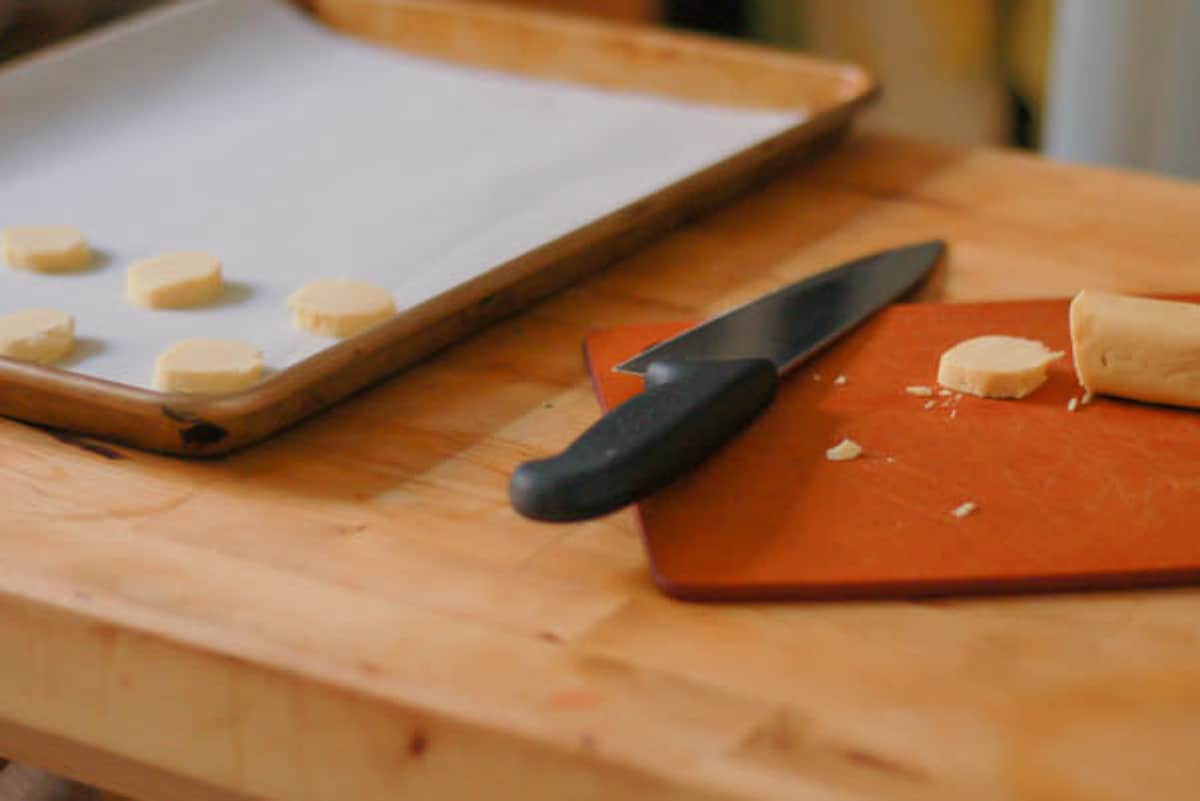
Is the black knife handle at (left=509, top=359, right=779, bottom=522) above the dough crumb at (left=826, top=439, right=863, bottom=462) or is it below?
above

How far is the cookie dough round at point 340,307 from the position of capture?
827 millimetres

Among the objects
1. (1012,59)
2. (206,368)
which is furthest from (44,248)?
(1012,59)

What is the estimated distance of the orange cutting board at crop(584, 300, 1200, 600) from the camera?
1.99 ft

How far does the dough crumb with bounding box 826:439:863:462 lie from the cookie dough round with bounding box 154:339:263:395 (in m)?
0.27

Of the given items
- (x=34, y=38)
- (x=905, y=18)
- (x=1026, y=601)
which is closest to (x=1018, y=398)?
(x=1026, y=601)

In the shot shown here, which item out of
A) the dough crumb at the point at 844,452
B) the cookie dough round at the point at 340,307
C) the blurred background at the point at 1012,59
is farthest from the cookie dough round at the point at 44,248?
the blurred background at the point at 1012,59

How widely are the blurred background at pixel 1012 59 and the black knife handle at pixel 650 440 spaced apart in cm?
112

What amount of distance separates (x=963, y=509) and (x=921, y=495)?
0.02m

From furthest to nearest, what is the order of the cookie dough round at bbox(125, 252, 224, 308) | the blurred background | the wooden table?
the blurred background < the cookie dough round at bbox(125, 252, 224, 308) < the wooden table

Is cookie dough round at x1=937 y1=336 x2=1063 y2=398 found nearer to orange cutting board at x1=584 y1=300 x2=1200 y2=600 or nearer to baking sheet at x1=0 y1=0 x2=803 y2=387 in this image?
orange cutting board at x1=584 y1=300 x2=1200 y2=600

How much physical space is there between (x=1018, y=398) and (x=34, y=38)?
2.83 feet

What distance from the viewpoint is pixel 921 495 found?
2.15 feet

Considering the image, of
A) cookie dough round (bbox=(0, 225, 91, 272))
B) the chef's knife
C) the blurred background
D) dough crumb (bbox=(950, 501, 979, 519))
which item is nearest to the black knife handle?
the chef's knife

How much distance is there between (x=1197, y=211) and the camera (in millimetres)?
1023
